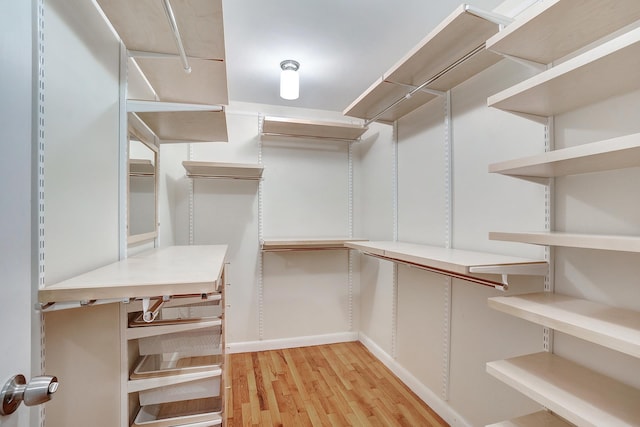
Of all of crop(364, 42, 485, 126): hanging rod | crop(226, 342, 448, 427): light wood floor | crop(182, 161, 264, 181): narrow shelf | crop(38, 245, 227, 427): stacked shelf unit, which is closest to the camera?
crop(38, 245, 227, 427): stacked shelf unit

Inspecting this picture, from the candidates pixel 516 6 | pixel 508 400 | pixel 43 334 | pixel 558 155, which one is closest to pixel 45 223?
pixel 43 334

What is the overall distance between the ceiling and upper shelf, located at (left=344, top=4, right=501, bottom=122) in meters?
0.28

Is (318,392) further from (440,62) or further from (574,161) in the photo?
(440,62)

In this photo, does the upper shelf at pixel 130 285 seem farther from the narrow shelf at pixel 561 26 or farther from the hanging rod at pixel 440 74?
the hanging rod at pixel 440 74

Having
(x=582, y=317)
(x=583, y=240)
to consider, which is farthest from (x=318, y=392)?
(x=583, y=240)

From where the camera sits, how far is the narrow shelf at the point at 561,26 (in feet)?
2.98

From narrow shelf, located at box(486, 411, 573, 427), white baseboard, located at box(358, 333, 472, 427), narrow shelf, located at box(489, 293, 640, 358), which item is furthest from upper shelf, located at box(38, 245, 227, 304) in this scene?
white baseboard, located at box(358, 333, 472, 427)

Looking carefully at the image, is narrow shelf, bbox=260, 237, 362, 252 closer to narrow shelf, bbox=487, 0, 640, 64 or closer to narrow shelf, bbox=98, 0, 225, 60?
narrow shelf, bbox=98, 0, 225, 60

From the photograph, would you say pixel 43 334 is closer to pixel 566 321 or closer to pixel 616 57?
pixel 566 321

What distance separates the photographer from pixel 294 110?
119 inches

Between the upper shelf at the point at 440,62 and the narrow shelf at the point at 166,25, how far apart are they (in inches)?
34.3

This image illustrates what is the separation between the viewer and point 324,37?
6.07 ft

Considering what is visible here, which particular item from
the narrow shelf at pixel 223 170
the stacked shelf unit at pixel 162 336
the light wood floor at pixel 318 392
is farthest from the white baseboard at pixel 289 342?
the narrow shelf at pixel 223 170

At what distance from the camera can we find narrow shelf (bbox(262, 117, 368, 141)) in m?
2.51
